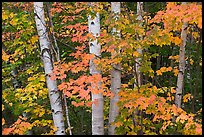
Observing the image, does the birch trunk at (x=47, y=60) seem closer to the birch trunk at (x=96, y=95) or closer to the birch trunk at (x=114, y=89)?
the birch trunk at (x=96, y=95)

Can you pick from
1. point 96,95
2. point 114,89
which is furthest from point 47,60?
point 114,89

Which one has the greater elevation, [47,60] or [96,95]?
[47,60]

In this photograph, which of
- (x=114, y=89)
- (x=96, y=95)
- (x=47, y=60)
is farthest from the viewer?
(x=114, y=89)

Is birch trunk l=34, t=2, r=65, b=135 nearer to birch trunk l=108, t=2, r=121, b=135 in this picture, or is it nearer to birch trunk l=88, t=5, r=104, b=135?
birch trunk l=88, t=5, r=104, b=135

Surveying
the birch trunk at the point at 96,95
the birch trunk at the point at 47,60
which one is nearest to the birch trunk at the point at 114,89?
the birch trunk at the point at 96,95

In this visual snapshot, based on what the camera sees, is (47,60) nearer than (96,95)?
No

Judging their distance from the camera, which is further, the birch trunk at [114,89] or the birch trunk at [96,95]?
the birch trunk at [114,89]

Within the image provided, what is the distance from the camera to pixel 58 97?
4.62 m

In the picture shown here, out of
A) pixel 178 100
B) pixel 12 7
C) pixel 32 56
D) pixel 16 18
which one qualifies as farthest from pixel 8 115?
pixel 178 100

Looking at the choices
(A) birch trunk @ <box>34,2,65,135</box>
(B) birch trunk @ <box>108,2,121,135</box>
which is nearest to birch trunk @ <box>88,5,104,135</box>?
(B) birch trunk @ <box>108,2,121,135</box>

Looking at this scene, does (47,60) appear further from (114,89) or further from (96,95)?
(114,89)

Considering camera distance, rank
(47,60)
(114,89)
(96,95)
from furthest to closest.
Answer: (114,89) → (47,60) → (96,95)

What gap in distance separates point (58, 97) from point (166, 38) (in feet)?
6.63

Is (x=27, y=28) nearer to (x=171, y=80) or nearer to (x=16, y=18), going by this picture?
(x=16, y=18)
